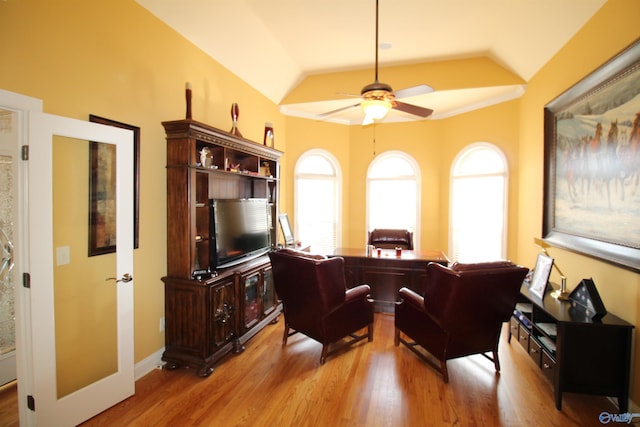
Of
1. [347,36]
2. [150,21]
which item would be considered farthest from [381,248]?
[150,21]

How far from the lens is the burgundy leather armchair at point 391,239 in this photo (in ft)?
15.9

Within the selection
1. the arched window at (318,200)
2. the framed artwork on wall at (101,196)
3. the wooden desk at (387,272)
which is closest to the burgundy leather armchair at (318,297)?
the wooden desk at (387,272)

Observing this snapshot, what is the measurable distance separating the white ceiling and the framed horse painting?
31.7 inches

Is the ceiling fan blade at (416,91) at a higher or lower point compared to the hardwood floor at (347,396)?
higher

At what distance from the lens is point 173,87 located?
3.01m

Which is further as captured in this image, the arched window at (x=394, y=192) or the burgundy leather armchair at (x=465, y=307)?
the arched window at (x=394, y=192)

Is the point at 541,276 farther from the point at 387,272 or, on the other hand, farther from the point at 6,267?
the point at 6,267

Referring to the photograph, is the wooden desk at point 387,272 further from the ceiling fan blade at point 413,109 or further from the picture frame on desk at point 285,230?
the ceiling fan blade at point 413,109

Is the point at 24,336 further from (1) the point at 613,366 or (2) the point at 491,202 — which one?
(2) the point at 491,202

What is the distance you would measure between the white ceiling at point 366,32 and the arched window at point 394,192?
4.41ft

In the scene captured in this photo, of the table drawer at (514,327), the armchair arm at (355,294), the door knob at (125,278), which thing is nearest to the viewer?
the door knob at (125,278)

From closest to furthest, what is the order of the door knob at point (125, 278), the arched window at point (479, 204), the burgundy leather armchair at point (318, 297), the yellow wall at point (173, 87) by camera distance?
the yellow wall at point (173, 87), the door knob at point (125, 278), the burgundy leather armchair at point (318, 297), the arched window at point (479, 204)

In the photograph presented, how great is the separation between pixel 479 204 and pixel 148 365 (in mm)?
5226

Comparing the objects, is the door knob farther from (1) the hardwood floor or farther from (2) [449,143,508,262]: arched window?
(2) [449,143,508,262]: arched window
